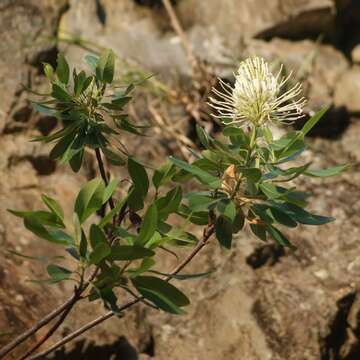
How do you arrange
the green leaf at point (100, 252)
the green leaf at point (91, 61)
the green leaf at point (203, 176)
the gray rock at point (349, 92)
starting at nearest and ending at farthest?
1. the green leaf at point (100, 252)
2. the green leaf at point (203, 176)
3. the green leaf at point (91, 61)
4. the gray rock at point (349, 92)

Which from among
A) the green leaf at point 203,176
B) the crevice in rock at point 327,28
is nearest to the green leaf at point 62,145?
the green leaf at point 203,176

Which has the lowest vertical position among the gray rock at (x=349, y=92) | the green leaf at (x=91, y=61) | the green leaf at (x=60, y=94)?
the gray rock at (x=349, y=92)

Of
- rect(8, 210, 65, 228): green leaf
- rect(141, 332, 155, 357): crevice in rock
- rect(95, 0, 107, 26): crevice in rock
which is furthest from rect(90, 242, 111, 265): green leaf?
rect(95, 0, 107, 26): crevice in rock

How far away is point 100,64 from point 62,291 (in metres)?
0.84

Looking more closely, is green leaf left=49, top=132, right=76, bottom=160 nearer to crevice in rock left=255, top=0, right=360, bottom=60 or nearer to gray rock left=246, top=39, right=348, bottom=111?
gray rock left=246, top=39, right=348, bottom=111

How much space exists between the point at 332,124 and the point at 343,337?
109 cm

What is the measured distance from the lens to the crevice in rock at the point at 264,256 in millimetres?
2309

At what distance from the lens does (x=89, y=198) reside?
1.35m

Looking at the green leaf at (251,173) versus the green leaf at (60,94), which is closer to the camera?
the green leaf at (251,173)

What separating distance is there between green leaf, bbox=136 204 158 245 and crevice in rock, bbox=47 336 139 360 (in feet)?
2.24

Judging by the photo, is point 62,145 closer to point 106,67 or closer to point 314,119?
point 106,67

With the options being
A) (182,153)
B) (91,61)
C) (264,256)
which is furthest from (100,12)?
(91,61)

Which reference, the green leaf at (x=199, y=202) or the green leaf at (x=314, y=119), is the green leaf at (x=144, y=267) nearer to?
the green leaf at (x=199, y=202)

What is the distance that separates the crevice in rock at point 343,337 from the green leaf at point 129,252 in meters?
1.05
